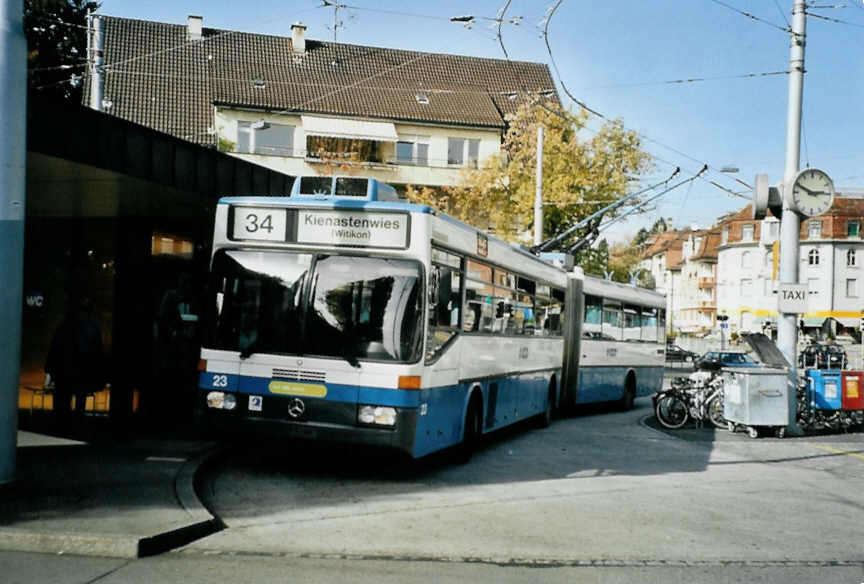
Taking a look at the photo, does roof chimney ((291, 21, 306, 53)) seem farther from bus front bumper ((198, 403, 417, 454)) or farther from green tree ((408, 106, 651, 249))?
bus front bumper ((198, 403, 417, 454))

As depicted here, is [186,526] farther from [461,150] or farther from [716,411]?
[461,150]

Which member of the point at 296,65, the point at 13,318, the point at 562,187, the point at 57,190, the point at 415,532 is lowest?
the point at 415,532

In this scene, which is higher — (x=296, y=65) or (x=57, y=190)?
(x=296, y=65)

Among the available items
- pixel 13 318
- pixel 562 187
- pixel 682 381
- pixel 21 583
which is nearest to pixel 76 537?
pixel 21 583

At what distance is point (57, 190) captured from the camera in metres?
12.0

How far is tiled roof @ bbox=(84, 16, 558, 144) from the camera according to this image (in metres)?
44.6

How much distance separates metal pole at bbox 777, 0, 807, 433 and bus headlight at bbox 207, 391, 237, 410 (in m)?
10.7

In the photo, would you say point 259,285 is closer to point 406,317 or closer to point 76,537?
point 406,317

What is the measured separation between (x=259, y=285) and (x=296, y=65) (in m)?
41.3

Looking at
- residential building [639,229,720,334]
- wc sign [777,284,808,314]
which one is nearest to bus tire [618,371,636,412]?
wc sign [777,284,808,314]

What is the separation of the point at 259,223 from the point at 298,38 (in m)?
42.5

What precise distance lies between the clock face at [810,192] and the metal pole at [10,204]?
42.6 feet

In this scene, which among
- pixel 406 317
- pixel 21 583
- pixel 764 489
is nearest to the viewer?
pixel 21 583

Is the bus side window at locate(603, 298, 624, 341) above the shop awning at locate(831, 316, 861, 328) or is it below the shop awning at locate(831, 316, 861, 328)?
below
